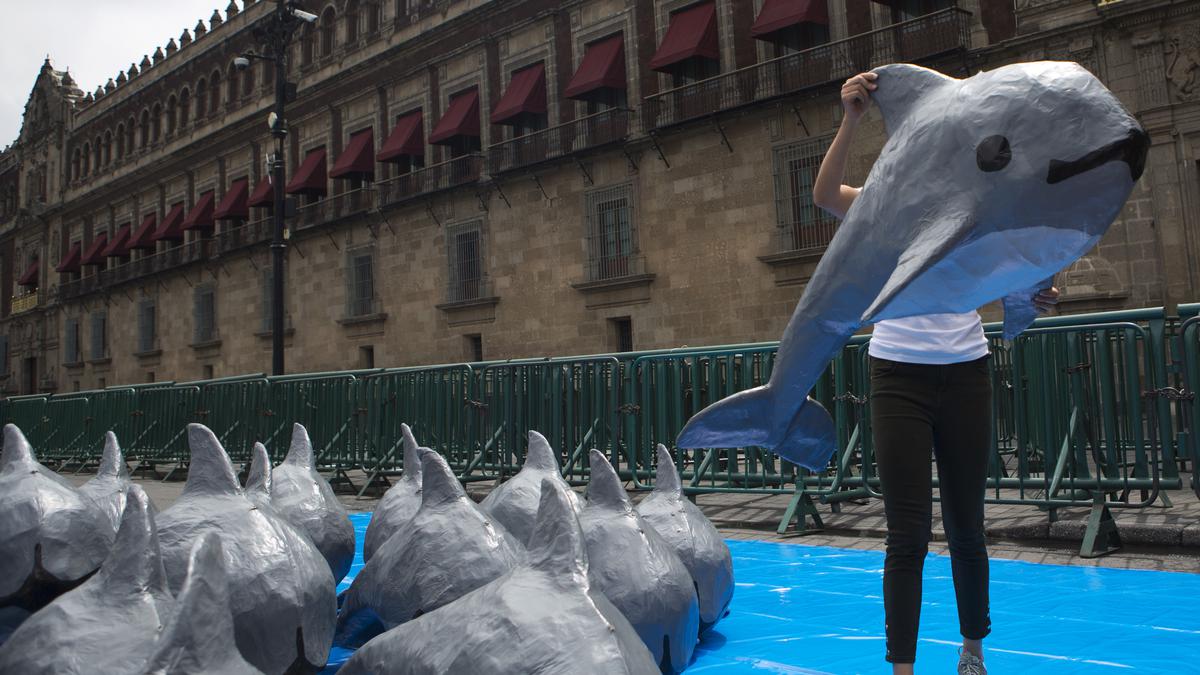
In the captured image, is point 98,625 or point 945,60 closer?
point 98,625

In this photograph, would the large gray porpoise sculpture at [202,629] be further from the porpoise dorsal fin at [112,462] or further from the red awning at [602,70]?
the red awning at [602,70]

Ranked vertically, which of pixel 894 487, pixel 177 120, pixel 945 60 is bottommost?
pixel 894 487

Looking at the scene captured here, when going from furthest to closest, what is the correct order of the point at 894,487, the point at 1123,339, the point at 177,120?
1. the point at 177,120
2. the point at 1123,339
3. the point at 894,487

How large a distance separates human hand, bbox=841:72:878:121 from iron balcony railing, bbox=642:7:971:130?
559 inches

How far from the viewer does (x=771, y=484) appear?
8125 millimetres

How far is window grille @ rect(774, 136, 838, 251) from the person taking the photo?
698 inches

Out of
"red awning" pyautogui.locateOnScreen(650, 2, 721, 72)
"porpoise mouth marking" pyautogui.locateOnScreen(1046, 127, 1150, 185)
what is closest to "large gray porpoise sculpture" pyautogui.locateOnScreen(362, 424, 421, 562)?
"porpoise mouth marking" pyautogui.locateOnScreen(1046, 127, 1150, 185)

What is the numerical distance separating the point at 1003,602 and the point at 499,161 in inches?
785

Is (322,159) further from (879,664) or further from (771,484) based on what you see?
(879,664)

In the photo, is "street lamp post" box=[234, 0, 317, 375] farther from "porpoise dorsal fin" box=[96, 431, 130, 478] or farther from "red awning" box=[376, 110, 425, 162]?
"porpoise dorsal fin" box=[96, 431, 130, 478]

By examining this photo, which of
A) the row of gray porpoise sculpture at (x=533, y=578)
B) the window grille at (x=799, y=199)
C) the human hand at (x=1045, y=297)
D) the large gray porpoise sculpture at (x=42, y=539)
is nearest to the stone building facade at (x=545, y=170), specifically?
the window grille at (x=799, y=199)

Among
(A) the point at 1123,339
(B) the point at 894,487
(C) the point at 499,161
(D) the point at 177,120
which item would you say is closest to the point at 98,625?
(B) the point at 894,487

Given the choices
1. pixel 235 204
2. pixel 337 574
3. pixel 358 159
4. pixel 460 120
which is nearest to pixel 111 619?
pixel 337 574

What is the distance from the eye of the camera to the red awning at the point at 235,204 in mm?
32188
